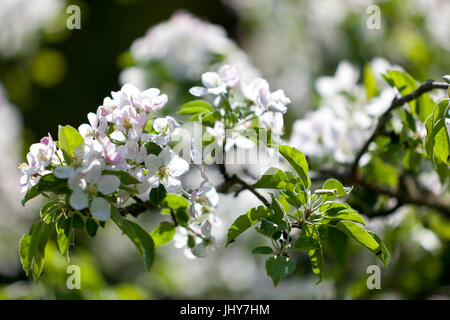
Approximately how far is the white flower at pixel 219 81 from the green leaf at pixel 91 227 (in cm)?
27

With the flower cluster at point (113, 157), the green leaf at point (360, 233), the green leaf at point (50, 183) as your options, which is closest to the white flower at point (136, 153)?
the flower cluster at point (113, 157)

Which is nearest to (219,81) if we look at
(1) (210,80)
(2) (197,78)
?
(1) (210,80)

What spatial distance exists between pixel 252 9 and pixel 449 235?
1920mm

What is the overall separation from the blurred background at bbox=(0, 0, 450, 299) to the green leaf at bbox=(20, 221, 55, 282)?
0.28 meters

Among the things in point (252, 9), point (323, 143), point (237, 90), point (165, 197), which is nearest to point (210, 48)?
point (323, 143)

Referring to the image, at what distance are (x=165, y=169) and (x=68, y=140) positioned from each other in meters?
0.15

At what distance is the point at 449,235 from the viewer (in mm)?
1392

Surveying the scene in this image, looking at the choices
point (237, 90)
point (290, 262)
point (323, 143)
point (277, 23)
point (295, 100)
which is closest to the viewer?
point (290, 262)

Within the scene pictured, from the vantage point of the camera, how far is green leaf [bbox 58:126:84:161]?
2.45 feet

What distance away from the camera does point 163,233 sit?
86 centimetres

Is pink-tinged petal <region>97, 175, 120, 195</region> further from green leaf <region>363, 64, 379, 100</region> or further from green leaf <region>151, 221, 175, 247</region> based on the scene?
green leaf <region>363, 64, 379, 100</region>

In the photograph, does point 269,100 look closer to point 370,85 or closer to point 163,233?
point 163,233

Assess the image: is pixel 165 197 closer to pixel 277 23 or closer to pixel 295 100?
pixel 295 100

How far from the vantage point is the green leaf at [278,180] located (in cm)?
84
